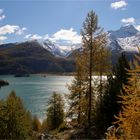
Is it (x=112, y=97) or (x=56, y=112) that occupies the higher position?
(x=112, y=97)

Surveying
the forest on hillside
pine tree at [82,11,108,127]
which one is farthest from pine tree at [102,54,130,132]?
pine tree at [82,11,108,127]

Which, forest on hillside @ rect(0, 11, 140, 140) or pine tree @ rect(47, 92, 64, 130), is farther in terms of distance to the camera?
pine tree @ rect(47, 92, 64, 130)

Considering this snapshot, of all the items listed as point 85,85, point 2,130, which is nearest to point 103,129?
point 85,85

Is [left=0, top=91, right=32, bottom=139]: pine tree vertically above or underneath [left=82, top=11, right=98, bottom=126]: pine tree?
underneath

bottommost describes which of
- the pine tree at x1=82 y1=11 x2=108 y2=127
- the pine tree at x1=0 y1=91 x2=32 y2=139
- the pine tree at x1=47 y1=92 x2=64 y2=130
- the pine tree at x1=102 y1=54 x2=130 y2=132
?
the pine tree at x1=47 y1=92 x2=64 y2=130

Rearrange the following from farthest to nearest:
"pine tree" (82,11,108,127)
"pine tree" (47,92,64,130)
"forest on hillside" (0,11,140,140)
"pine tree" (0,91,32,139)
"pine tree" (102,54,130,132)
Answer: "pine tree" (47,92,64,130), "pine tree" (0,91,32,139), "pine tree" (82,11,108,127), "forest on hillside" (0,11,140,140), "pine tree" (102,54,130,132)

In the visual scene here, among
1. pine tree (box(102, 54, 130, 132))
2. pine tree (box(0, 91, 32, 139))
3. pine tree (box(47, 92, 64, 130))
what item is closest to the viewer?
pine tree (box(102, 54, 130, 132))

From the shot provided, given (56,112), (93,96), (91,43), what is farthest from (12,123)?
(56,112)

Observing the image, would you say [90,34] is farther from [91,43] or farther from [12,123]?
[12,123]

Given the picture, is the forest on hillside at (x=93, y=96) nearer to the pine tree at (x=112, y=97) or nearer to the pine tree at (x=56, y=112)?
the pine tree at (x=112, y=97)

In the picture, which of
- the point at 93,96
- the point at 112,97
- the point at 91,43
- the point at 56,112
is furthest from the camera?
the point at 56,112

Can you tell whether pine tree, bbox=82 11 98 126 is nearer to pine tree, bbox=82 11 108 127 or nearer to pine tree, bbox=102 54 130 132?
pine tree, bbox=82 11 108 127

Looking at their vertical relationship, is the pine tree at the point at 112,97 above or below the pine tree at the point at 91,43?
below

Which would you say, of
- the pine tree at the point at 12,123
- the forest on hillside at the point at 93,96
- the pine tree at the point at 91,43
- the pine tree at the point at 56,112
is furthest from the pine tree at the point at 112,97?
the pine tree at the point at 56,112
